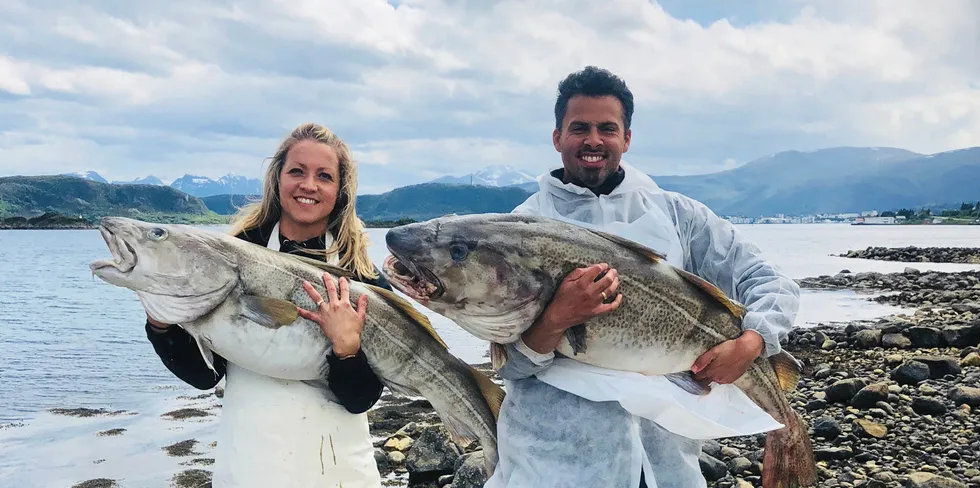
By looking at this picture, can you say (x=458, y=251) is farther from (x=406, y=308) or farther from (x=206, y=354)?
(x=206, y=354)

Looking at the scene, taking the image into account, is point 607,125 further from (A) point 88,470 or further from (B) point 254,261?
(A) point 88,470

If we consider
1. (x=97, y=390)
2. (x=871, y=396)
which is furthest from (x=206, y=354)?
(x=97, y=390)

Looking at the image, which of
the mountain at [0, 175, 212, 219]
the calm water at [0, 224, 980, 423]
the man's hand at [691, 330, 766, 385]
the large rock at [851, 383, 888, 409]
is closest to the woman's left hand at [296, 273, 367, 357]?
the man's hand at [691, 330, 766, 385]

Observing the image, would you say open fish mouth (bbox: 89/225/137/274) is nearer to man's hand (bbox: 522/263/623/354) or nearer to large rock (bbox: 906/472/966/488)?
man's hand (bbox: 522/263/623/354)

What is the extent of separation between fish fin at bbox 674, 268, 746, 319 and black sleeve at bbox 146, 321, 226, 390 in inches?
88.1

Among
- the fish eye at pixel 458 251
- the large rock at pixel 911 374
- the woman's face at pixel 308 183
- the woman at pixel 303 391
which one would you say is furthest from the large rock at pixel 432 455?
the large rock at pixel 911 374

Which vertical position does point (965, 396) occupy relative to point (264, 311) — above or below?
below

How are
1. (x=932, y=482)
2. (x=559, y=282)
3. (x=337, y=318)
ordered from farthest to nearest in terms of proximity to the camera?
(x=932, y=482) → (x=337, y=318) → (x=559, y=282)

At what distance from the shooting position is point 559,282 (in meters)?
2.80

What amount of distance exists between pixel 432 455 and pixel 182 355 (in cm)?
457

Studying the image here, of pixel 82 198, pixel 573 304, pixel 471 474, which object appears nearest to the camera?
pixel 573 304

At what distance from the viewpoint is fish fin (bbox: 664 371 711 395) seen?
304 cm

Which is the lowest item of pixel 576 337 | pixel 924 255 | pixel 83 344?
pixel 83 344

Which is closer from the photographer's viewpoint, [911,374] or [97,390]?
[911,374]
